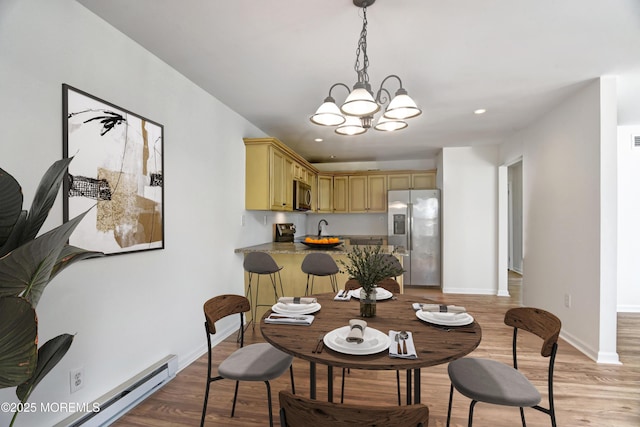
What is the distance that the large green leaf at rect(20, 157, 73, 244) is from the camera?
95 cm

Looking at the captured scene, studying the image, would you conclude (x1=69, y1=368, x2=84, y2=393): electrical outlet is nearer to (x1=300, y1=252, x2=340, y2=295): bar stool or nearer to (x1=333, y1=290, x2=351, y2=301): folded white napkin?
(x1=333, y1=290, x2=351, y2=301): folded white napkin

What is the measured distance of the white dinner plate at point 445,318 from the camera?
60.9 inches

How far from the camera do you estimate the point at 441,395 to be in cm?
229

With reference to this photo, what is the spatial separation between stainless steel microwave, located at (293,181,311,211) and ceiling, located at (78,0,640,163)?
1446 millimetres

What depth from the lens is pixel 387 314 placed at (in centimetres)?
174

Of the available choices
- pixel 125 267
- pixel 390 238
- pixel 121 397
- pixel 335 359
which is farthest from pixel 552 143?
pixel 121 397

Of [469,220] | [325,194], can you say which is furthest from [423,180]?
[325,194]

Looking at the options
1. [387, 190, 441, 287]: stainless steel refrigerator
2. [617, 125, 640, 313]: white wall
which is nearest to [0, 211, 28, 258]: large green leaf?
[387, 190, 441, 287]: stainless steel refrigerator

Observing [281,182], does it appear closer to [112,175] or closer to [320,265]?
[320,265]

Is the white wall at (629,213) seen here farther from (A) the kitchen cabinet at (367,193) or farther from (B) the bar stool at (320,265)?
(B) the bar stool at (320,265)

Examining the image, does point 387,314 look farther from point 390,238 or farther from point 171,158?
point 390,238

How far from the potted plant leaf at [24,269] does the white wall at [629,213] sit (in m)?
6.08

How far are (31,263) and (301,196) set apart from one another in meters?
4.40

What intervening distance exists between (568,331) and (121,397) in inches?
159
